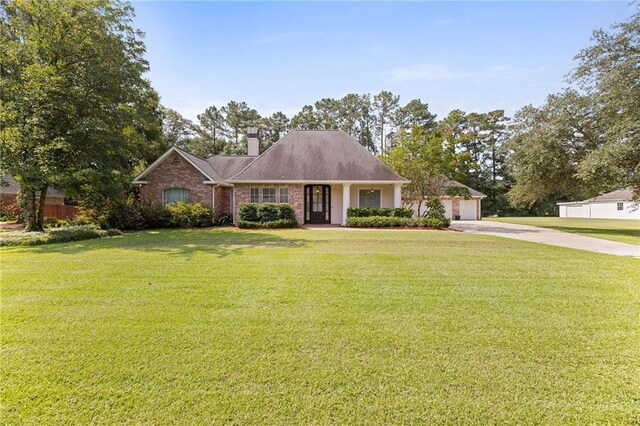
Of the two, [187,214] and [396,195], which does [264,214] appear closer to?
[187,214]

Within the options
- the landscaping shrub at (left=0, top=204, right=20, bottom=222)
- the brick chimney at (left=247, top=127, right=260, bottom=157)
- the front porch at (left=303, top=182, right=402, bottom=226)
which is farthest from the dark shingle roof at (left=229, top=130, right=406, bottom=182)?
the landscaping shrub at (left=0, top=204, right=20, bottom=222)

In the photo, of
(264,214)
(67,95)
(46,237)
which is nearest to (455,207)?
(264,214)

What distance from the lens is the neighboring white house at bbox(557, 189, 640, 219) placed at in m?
32.9

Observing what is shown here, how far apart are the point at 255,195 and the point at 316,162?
14.3 ft

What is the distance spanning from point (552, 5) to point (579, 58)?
314 inches

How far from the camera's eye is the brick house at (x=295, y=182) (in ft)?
60.8

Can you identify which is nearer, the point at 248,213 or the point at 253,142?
the point at 248,213

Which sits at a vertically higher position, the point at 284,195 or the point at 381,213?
the point at 284,195

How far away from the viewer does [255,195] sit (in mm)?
18875

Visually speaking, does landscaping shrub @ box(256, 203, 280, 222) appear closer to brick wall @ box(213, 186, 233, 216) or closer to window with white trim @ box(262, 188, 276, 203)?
window with white trim @ box(262, 188, 276, 203)

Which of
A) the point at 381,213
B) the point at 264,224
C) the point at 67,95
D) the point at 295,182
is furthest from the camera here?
the point at 295,182

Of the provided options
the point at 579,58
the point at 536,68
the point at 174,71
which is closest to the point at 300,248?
the point at 174,71

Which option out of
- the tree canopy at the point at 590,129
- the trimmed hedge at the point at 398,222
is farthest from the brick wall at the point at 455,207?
the trimmed hedge at the point at 398,222

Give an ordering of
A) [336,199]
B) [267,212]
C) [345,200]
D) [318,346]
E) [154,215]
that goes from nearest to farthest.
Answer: [318,346], [154,215], [267,212], [345,200], [336,199]
